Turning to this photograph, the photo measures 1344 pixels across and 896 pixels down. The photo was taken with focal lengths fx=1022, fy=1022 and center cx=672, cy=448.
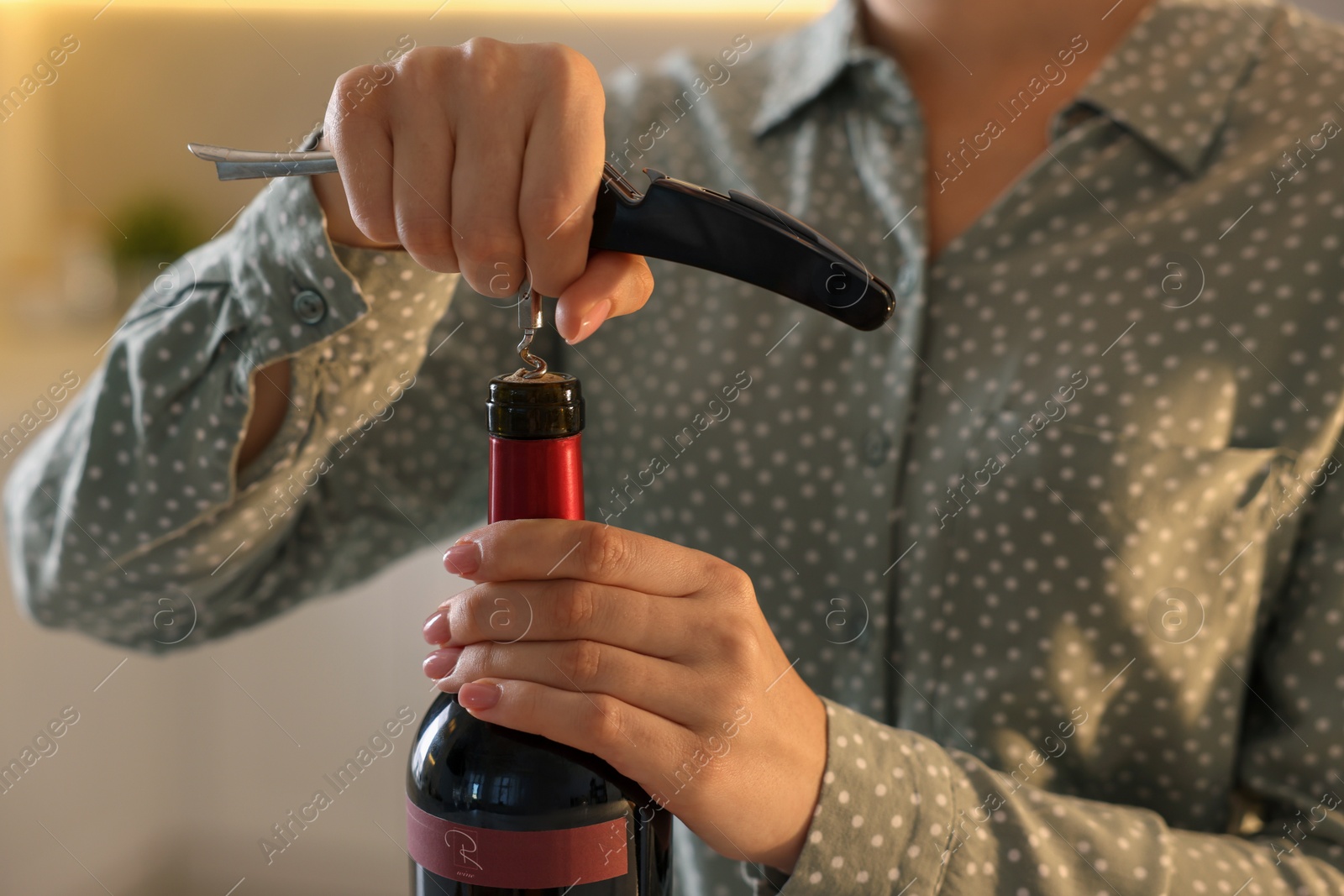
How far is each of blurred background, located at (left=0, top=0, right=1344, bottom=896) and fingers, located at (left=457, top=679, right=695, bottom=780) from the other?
3.70 feet

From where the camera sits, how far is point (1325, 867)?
20.5 inches

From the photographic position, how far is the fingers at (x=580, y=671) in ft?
1.19

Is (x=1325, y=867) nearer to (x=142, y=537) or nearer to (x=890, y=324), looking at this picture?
(x=890, y=324)

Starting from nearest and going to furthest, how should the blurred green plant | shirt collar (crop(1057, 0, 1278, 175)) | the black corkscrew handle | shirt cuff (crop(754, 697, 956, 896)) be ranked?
the black corkscrew handle, shirt cuff (crop(754, 697, 956, 896)), shirt collar (crop(1057, 0, 1278, 175)), the blurred green plant

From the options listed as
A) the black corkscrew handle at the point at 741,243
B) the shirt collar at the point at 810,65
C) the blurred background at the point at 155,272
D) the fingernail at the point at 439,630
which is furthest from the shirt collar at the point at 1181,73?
the blurred background at the point at 155,272

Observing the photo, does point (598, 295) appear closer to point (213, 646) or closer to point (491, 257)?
point (491, 257)

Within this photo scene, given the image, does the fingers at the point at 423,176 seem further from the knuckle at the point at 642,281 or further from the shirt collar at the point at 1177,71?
the shirt collar at the point at 1177,71

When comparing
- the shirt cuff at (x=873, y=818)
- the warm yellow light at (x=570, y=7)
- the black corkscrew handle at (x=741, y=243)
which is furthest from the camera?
the warm yellow light at (x=570, y=7)

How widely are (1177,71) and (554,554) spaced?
517mm

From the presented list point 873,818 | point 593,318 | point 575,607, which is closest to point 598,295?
point 593,318

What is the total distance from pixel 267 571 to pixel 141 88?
1.19 metres

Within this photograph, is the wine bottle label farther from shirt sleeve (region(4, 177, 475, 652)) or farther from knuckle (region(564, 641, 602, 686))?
shirt sleeve (region(4, 177, 475, 652))

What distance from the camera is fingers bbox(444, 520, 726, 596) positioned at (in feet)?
1.16

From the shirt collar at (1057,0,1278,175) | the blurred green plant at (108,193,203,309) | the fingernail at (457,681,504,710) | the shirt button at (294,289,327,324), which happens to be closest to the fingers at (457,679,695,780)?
the fingernail at (457,681,504,710)
